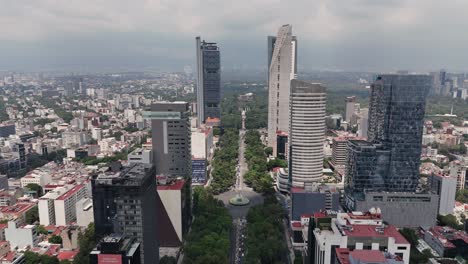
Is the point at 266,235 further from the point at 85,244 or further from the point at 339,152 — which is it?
the point at 339,152

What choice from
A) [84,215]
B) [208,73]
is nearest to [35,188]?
[84,215]

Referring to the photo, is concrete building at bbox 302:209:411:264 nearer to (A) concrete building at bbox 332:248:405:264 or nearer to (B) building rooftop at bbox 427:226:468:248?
(A) concrete building at bbox 332:248:405:264

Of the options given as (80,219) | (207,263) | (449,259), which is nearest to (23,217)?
(80,219)

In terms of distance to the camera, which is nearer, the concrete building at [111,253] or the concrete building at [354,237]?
the concrete building at [111,253]

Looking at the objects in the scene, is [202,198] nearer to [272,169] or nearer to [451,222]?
[272,169]

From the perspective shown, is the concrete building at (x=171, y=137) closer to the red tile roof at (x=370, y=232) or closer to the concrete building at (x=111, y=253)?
the concrete building at (x=111, y=253)

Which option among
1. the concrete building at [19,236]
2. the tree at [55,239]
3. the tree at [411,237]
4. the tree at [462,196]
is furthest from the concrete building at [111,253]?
the tree at [462,196]
